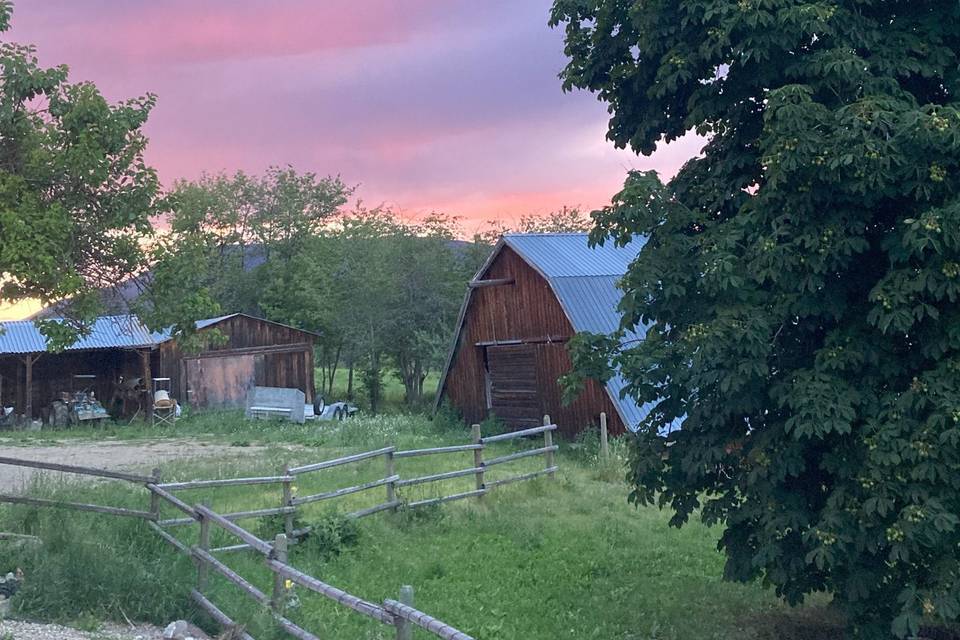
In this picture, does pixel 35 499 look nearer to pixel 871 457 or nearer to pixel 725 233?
pixel 725 233

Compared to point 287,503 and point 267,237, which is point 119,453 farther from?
point 267,237

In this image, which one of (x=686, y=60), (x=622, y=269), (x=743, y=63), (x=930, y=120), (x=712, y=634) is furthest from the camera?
(x=622, y=269)

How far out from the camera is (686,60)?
884 cm

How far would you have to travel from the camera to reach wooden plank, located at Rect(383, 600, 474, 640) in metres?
5.12

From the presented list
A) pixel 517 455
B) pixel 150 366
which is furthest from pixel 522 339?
pixel 150 366

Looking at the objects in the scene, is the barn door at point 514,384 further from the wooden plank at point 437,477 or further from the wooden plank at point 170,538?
the wooden plank at point 170,538

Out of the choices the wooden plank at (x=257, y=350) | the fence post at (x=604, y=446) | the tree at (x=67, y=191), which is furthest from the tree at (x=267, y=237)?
the tree at (x=67, y=191)

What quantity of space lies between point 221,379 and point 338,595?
27.2 meters

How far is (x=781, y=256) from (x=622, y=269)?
16947 millimetres

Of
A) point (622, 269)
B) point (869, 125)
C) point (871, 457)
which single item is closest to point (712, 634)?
point (871, 457)

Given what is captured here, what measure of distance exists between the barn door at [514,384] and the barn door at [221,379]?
11049mm

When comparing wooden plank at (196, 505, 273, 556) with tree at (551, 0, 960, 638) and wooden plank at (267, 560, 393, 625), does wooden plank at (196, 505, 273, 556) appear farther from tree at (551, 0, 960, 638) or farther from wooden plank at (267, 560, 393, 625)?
tree at (551, 0, 960, 638)

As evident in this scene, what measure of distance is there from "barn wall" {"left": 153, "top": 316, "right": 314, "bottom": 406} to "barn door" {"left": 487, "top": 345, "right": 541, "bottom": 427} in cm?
1070

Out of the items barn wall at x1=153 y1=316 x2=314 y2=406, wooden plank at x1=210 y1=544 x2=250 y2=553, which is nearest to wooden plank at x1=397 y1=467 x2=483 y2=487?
wooden plank at x1=210 y1=544 x2=250 y2=553
